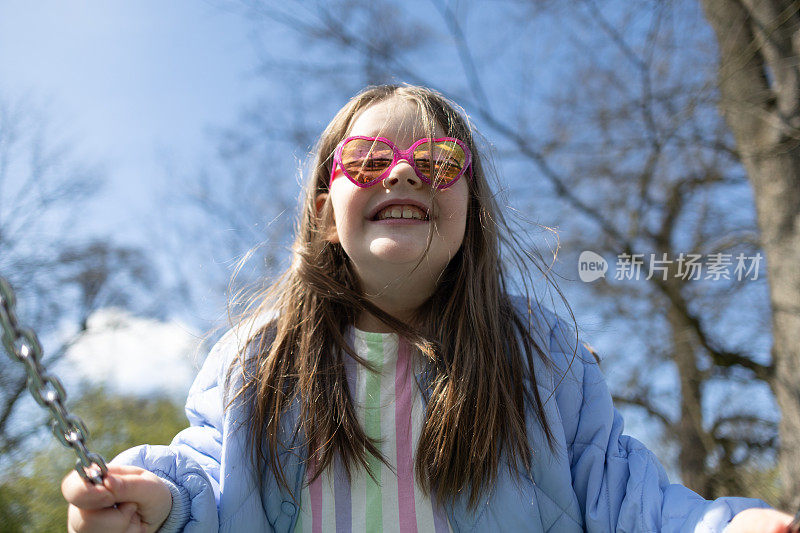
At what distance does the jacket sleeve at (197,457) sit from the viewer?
1269mm

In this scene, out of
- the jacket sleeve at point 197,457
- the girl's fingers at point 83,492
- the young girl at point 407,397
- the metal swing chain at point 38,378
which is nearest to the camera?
the metal swing chain at point 38,378

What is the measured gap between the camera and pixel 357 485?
1479 millimetres

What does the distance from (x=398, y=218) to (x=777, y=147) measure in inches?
124

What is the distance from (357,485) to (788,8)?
377cm

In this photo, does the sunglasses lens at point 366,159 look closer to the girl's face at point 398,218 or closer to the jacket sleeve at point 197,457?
the girl's face at point 398,218

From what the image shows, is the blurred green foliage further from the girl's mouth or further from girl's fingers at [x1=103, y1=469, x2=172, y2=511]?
the girl's mouth

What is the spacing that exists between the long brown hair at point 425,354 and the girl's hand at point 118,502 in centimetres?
Result: 32

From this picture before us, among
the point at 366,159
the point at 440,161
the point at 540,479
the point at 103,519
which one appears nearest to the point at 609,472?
the point at 540,479

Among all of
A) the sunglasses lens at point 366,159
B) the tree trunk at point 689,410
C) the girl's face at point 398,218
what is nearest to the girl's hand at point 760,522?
the girl's face at point 398,218

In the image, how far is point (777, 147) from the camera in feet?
11.8

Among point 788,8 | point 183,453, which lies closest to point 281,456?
point 183,453

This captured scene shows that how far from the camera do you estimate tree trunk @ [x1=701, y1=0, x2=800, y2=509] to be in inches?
138

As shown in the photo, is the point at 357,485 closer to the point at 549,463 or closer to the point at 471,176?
the point at 549,463

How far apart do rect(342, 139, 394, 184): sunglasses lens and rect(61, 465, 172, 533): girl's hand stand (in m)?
0.88
